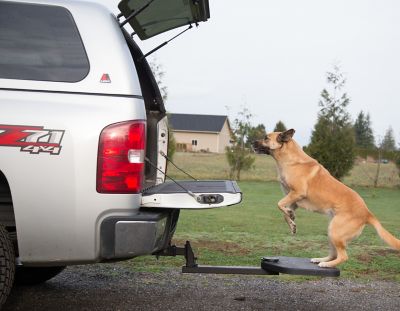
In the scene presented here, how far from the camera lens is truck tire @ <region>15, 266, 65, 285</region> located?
5316mm

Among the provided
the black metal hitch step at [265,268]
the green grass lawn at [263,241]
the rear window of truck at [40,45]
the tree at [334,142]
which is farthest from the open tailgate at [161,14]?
the tree at [334,142]

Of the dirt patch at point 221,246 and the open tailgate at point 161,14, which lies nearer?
the open tailgate at point 161,14

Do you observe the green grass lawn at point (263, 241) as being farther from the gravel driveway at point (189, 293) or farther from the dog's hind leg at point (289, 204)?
A: the dog's hind leg at point (289, 204)

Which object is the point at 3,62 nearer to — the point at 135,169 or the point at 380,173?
the point at 135,169

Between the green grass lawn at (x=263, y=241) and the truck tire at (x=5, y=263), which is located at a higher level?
the truck tire at (x=5, y=263)

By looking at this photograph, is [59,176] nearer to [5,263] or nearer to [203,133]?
[5,263]

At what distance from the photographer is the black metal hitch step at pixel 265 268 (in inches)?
164

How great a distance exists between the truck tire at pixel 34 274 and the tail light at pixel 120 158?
223cm

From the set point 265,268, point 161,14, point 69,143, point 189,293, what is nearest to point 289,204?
point 265,268

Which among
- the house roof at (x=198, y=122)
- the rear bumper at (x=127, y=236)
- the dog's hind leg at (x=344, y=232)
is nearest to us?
the rear bumper at (x=127, y=236)

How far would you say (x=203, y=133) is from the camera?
67375 mm

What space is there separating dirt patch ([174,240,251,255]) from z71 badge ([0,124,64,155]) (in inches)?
176

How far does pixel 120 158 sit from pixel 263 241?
541cm

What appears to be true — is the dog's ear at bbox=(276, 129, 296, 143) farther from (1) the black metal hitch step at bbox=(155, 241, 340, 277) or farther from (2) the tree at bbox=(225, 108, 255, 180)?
(2) the tree at bbox=(225, 108, 255, 180)
